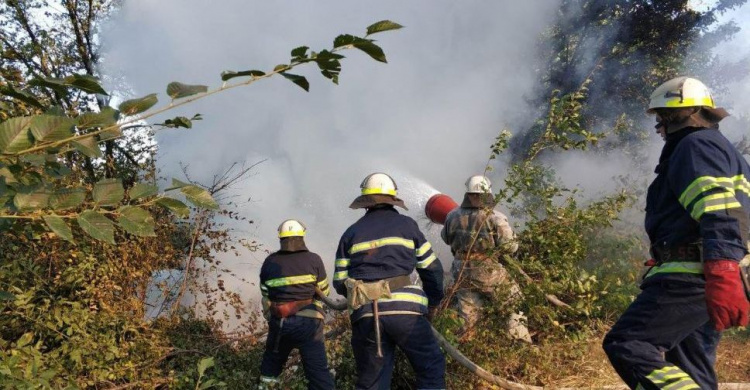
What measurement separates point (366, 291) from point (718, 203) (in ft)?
6.48

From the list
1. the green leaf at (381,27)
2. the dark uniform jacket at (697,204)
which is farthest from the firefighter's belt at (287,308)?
the green leaf at (381,27)

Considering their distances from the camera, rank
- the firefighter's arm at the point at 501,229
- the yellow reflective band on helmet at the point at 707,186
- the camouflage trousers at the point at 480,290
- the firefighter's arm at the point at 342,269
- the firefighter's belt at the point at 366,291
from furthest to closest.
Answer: the firefighter's arm at the point at 501,229 → the camouflage trousers at the point at 480,290 → the firefighter's arm at the point at 342,269 → the firefighter's belt at the point at 366,291 → the yellow reflective band on helmet at the point at 707,186

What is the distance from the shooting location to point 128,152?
6.46 metres

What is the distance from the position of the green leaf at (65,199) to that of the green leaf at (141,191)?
110 millimetres

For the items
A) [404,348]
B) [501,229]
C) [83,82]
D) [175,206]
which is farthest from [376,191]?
[83,82]

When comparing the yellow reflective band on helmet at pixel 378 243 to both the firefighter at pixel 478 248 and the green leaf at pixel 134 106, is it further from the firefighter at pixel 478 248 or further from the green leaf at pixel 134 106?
the green leaf at pixel 134 106

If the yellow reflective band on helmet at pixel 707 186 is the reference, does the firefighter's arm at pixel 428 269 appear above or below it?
below

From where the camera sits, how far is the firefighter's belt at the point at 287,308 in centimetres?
485

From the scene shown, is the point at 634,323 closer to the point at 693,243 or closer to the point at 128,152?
the point at 693,243

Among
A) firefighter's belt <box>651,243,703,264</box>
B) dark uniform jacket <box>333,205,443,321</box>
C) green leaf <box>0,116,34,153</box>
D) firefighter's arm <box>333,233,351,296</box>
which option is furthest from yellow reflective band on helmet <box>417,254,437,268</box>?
green leaf <box>0,116,34,153</box>

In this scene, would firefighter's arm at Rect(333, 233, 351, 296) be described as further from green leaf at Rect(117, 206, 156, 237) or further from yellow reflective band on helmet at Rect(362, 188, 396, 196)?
green leaf at Rect(117, 206, 156, 237)

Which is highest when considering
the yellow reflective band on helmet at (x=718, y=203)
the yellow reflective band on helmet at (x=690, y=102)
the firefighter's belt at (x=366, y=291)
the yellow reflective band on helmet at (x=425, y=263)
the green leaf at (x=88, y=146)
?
the yellow reflective band on helmet at (x=690, y=102)

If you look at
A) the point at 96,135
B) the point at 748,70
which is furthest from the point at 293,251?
the point at 748,70

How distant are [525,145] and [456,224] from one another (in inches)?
291
